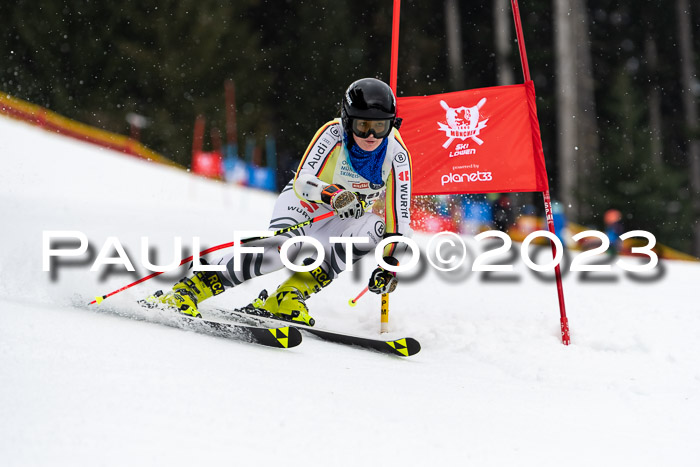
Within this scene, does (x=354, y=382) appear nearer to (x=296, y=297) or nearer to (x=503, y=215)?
(x=296, y=297)

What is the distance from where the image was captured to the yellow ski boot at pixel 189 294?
4.34 meters

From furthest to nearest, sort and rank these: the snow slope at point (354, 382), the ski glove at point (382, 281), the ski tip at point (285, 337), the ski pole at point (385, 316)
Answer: the ski pole at point (385, 316), the ski glove at point (382, 281), the ski tip at point (285, 337), the snow slope at point (354, 382)

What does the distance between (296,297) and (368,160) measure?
1042 mm

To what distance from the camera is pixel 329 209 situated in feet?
16.2

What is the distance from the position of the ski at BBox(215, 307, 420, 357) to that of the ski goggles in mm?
1271

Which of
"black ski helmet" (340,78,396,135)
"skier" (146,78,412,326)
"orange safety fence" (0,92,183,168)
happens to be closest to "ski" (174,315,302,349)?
"skier" (146,78,412,326)

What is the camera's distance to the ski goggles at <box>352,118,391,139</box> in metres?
4.43

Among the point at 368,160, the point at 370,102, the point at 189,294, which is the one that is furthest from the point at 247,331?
the point at 370,102

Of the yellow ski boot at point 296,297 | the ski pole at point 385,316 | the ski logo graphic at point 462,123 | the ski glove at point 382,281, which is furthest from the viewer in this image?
the ski logo graphic at point 462,123

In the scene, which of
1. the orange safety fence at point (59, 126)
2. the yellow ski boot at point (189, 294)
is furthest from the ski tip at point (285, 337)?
the orange safety fence at point (59, 126)

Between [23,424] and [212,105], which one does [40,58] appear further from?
[23,424]

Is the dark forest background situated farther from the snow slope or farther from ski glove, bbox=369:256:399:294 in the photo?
ski glove, bbox=369:256:399:294

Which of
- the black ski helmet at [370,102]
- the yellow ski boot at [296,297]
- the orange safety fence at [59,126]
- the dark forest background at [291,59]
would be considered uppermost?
the dark forest background at [291,59]

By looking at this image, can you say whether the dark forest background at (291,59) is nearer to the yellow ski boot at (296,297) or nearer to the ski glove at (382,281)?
the yellow ski boot at (296,297)
